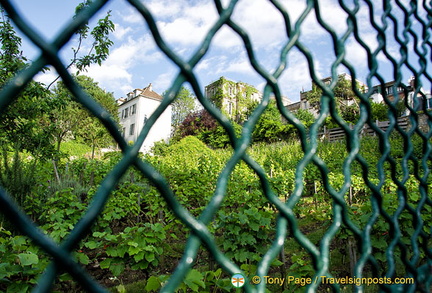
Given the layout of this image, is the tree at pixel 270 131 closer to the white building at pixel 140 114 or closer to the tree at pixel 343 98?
the tree at pixel 343 98

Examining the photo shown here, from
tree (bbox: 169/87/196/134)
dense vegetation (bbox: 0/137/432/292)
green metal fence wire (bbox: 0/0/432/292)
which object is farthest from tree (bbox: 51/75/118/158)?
tree (bbox: 169/87/196/134)

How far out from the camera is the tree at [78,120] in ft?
18.8

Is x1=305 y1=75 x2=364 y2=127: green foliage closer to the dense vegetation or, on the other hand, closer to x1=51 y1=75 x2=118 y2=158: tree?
x1=51 y1=75 x2=118 y2=158: tree

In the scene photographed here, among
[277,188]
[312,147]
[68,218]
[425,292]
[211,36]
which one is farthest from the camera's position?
[277,188]

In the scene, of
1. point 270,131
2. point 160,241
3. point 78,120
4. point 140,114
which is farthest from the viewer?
point 140,114

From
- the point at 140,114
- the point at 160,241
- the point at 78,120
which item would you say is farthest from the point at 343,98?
the point at 160,241

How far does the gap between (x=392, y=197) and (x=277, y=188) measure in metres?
3.67

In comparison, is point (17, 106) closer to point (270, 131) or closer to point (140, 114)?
point (270, 131)

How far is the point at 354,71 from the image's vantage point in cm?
78

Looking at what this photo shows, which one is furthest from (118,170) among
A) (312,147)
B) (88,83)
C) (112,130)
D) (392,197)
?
(88,83)

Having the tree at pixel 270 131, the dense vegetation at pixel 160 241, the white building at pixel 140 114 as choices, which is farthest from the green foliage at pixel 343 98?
the dense vegetation at pixel 160 241

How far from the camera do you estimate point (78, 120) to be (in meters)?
15.0

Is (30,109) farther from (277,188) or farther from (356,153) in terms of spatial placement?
(356,153)

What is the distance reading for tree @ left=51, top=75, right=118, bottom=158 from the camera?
573cm
